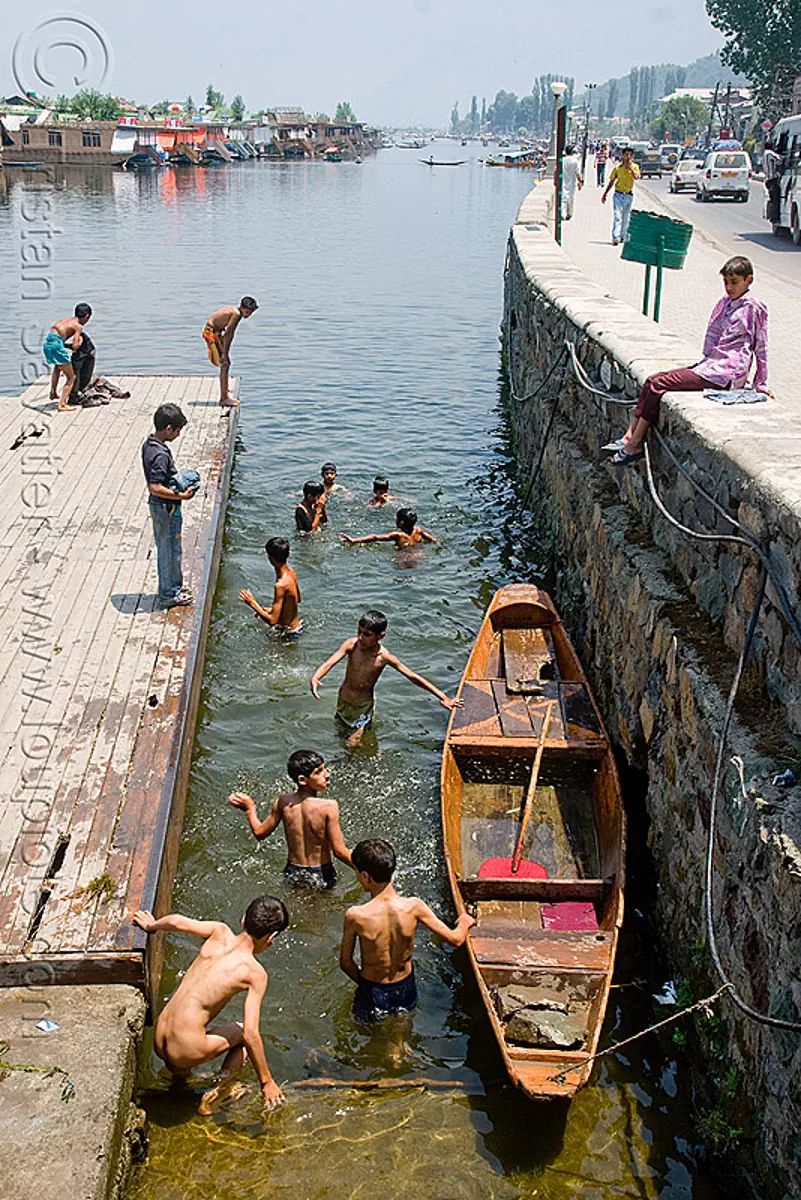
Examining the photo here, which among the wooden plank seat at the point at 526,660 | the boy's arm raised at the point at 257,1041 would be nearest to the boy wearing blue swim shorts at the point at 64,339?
the wooden plank seat at the point at 526,660

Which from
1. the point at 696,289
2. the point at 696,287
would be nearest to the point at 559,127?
the point at 696,287

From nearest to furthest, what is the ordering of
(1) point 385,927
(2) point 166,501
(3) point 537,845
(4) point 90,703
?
(1) point 385,927
(3) point 537,845
(4) point 90,703
(2) point 166,501

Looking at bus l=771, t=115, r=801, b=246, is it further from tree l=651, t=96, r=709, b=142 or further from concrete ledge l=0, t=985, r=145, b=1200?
tree l=651, t=96, r=709, b=142

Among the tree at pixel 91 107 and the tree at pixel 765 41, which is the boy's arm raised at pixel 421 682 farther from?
the tree at pixel 91 107

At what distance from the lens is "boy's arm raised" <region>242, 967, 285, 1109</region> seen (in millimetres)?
5527

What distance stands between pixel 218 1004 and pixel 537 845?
283 centimetres

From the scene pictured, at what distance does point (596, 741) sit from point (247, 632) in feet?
14.8

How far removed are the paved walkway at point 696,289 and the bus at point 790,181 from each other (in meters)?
1.49

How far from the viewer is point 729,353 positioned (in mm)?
8359

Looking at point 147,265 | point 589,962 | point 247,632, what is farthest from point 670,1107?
point 147,265

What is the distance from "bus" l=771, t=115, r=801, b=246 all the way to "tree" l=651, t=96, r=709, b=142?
4499 inches

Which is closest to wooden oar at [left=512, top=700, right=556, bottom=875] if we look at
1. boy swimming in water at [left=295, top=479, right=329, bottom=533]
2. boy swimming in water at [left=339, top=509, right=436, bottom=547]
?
boy swimming in water at [left=339, top=509, right=436, bottom=547]

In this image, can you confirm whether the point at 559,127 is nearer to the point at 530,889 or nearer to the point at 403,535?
the point at 403,535

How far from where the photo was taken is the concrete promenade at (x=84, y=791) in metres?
4.93
